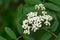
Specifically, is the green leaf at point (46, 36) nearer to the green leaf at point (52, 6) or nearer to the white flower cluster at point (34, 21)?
the white flower cluster at point (34, 21)

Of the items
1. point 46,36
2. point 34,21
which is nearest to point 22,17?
point 34,21

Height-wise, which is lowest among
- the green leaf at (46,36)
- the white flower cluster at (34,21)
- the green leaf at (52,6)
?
the green leaf at (46,36)

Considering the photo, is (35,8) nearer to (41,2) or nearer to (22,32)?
(41,2)

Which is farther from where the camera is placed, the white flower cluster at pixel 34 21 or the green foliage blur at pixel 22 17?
the green foliage blur at pixel 22 17

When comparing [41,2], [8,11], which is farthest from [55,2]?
[8,11]

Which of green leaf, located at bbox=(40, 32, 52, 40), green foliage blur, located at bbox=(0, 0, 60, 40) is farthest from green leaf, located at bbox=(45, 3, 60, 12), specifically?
green leaf, located at bbox=(40, 32, 52, 40)

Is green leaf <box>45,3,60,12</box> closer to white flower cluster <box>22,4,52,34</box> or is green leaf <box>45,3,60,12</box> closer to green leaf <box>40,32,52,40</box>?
white flower cluster <box>22,4,52,34</box>

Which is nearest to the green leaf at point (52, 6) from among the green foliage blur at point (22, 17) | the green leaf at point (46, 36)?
the green foliage blur at point (22, 17)

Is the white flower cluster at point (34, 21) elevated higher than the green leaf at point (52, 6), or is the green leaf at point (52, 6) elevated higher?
the green leaf at point (52, 6)

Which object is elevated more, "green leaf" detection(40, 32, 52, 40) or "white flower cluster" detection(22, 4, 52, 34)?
"white flower cluster" detection(22, 4, 52, 34)

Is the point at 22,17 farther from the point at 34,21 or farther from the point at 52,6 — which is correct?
the point at 52,6
